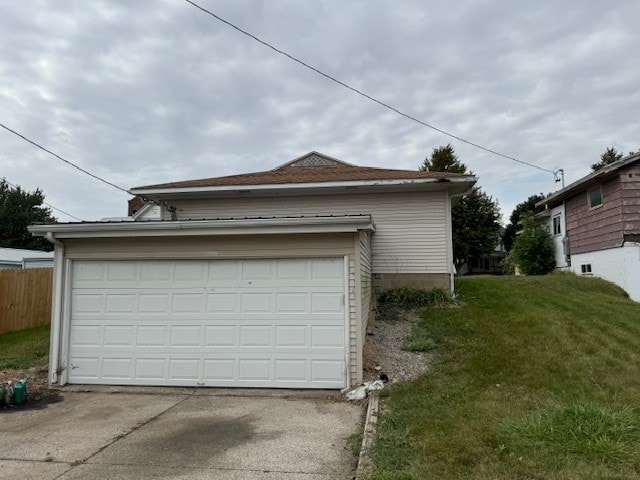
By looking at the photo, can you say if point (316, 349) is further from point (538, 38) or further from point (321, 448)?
point (538, 38)

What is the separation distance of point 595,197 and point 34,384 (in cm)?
1701

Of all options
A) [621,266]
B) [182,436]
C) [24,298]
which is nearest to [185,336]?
[182,436]

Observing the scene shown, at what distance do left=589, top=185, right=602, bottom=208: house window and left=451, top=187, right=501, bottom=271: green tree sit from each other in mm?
14532

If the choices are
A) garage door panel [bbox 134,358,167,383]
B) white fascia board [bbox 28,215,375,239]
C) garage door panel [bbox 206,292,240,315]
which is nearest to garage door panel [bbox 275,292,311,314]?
garage door panel [bbox 206,292,240,315]

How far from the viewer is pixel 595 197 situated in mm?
15586

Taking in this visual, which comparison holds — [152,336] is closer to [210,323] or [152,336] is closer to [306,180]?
[210,323]

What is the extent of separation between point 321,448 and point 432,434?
114 cm

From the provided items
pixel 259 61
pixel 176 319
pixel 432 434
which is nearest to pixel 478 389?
pixel 432 434

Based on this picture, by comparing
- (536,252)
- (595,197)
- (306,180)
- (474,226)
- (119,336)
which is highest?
(474,226)

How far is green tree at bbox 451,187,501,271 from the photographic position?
1208 inches

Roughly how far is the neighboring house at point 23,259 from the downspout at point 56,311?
14282mm

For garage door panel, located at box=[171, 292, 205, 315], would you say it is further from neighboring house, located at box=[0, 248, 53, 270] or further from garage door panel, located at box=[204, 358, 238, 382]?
neighboring house, located at box=[0, 248, 53, 270]

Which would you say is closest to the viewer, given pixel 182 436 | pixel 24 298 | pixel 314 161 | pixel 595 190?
pixel 182 436

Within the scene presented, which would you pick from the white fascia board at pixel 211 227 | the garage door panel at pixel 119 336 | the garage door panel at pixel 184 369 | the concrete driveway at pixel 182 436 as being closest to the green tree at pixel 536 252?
the white fascia board at pixel 211 227
